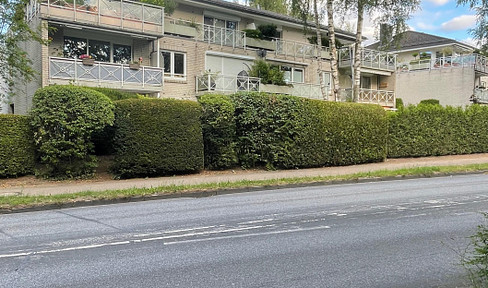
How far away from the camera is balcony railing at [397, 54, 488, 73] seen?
32938mm

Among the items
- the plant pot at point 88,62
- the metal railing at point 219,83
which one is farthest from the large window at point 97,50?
the metal railing at point 219,83

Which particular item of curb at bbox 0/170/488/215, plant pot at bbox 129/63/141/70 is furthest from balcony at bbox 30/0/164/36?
curb at bbox 0/170/488/215

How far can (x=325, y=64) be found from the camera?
30.4 metres

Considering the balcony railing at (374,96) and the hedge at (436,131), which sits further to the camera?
the balcony railing at (374,96)

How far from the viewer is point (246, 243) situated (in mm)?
5691

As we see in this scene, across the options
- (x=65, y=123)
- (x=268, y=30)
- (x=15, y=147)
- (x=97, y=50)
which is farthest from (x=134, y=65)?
(x=268, y=30)

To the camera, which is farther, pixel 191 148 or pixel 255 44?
pixel 255 44

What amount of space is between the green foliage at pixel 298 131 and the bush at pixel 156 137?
6.81 ft

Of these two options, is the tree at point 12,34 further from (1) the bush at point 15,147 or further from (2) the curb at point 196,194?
(2) the curb at point 196,194

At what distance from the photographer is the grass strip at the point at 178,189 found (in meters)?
8.70

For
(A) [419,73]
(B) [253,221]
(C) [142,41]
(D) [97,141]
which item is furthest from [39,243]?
(A) [419,73]

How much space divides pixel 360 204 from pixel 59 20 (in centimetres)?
1641

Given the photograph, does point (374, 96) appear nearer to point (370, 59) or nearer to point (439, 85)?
point (370, 59)

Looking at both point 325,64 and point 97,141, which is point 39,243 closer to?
point 97,141
